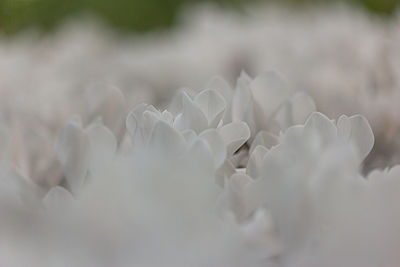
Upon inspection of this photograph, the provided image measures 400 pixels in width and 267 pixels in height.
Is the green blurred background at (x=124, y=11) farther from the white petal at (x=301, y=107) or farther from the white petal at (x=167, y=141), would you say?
the white petal at (x=167, y=141)

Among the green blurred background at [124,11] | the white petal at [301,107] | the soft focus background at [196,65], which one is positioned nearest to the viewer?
the white petal at [301,107]

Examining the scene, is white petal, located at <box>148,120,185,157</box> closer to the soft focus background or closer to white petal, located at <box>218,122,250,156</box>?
white petal, located at <box>218,122,250,156</box>

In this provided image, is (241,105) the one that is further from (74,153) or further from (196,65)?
(196,65)

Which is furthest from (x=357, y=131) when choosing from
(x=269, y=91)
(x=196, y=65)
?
(x=196, y=65)

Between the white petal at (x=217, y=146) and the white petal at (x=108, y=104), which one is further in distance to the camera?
the white petal at (x=108, y=104)

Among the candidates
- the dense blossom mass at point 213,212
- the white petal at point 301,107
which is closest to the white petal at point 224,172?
the dense blossom mass at point 213,212
